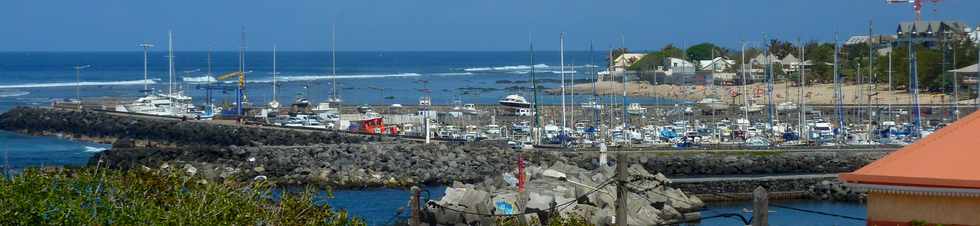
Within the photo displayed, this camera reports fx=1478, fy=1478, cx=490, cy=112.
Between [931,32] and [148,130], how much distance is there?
197ft

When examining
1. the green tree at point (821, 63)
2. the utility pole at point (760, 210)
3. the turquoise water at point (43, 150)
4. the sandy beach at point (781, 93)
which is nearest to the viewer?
the utility pole at point (760, 210)

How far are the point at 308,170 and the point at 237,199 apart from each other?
1091 inches

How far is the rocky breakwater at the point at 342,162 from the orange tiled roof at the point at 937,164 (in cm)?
2993

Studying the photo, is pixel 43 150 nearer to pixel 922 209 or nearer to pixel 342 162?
pixel 342 162

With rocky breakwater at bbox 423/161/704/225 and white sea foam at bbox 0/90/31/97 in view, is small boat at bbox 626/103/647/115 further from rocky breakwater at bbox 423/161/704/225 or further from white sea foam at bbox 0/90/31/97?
white sea foam at bbox 0/90/31/97

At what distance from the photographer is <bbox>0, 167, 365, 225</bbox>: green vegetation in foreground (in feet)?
37.4

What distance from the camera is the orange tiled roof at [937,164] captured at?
916 cm

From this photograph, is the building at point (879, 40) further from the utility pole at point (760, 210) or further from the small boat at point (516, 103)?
the utility pole at point (760, 210)

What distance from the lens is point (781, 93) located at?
86250mm

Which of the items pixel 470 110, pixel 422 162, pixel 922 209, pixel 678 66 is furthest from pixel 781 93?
pixel 922 209

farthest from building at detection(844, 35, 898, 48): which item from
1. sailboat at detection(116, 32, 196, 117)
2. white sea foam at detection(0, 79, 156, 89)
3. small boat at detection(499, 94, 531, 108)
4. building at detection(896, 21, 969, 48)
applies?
white sea foam at detection(0, 79, 156, 89)

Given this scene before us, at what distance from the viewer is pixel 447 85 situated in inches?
5037

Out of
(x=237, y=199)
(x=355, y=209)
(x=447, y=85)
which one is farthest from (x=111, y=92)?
(x=237, y=199)

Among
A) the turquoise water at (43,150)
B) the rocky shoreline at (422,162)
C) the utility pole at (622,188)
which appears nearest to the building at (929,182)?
the utility pole at (622,188)
